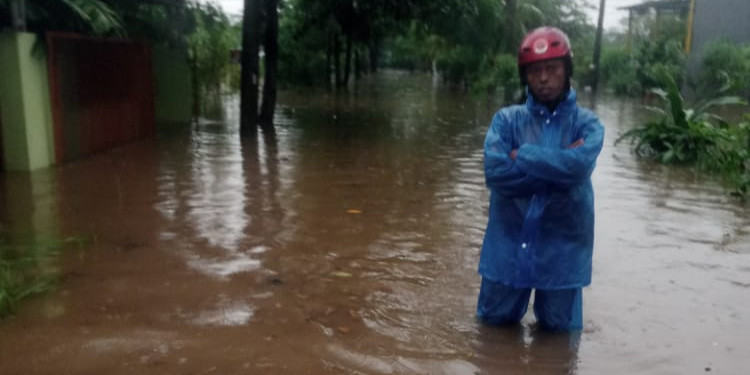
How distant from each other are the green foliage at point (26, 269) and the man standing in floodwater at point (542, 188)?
289cm

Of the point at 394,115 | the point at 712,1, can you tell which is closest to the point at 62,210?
the point at 394,115

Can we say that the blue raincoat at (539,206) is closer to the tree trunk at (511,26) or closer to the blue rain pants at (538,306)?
the blue rain pants at (538,306)

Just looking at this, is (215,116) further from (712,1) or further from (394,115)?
(712,1)

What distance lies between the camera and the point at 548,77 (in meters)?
3.75

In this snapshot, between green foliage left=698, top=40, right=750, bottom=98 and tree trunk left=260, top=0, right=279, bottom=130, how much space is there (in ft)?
50.6

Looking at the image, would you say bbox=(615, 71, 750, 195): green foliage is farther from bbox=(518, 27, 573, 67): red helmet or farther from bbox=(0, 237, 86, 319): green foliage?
bbox=(0, 237, 86, 319): green foliage

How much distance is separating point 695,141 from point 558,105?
804 cm

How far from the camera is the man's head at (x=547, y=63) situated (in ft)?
12.2

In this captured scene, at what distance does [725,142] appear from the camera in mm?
10453

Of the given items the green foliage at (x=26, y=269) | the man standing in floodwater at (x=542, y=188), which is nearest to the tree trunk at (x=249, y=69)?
the green foliage at (x=26, y=269)

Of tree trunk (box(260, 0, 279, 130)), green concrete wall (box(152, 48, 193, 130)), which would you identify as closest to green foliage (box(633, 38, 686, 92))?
tree trunk (box(260, 0, 279, 130))

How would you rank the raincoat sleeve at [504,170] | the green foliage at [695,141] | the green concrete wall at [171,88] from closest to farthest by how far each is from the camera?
the raincoat sleeve at [504,170] → the green foliage at [695,141] → the green concrete wall at [171,88]

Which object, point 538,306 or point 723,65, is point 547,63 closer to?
point 538,306

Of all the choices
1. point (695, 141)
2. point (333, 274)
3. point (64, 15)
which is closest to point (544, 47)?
point (333, 274)
